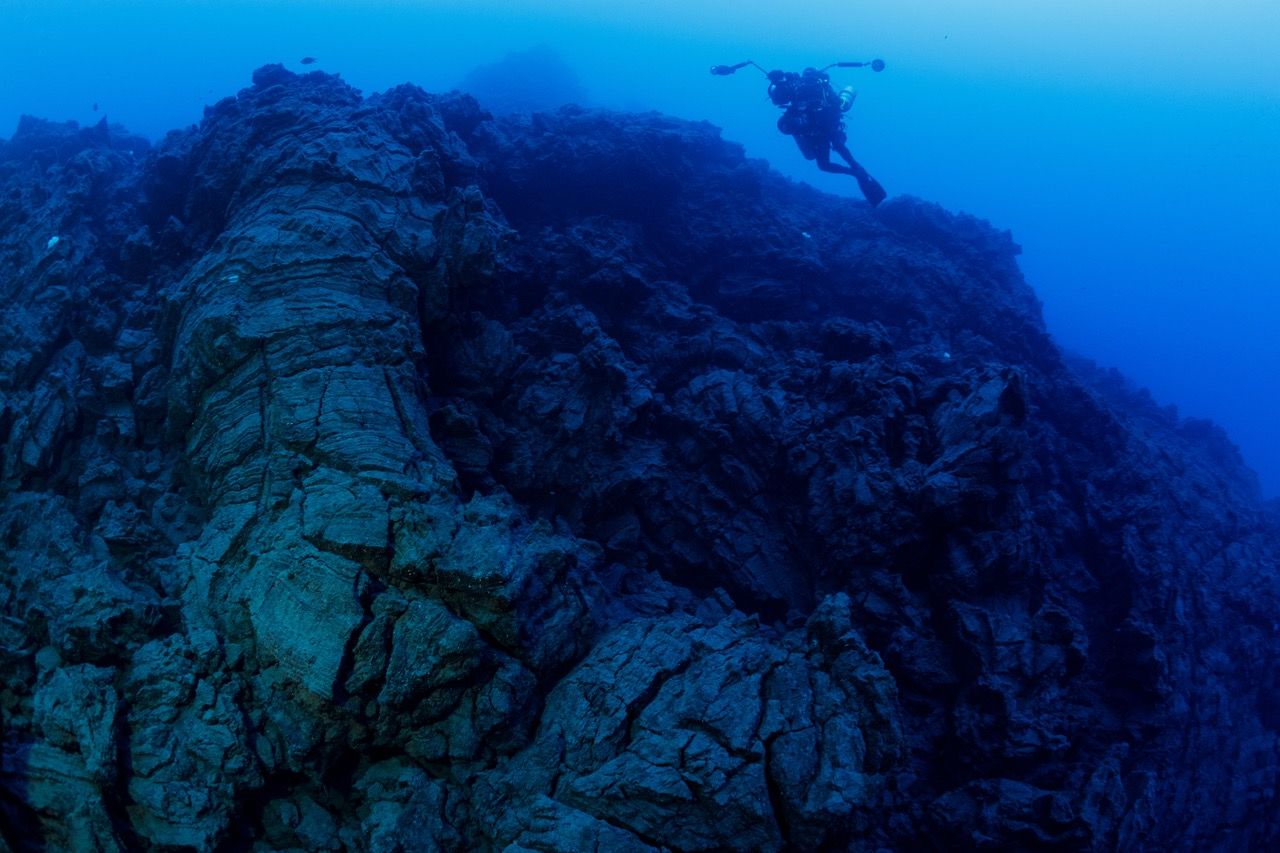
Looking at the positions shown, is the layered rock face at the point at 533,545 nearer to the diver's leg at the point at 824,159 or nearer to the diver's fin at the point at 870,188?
the diver's fin at the point at 870,188

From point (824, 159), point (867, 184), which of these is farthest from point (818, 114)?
point (867, 184)

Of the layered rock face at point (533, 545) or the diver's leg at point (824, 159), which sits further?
the diver's leg at point (824, 159)

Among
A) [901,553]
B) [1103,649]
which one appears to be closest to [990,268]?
[1103,649]

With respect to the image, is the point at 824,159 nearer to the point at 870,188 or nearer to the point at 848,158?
the point at 848,158

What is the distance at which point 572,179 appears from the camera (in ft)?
74.0

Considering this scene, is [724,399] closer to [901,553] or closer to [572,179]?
[901,553]

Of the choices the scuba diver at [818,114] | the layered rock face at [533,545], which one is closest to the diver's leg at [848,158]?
the scuba diver at [818,114]

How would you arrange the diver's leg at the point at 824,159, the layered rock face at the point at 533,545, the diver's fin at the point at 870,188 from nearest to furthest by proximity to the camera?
the layered rock face at the point at 533,545 → the diver's fin at the point at 870,188 → the diver's leg at the point at 824,159

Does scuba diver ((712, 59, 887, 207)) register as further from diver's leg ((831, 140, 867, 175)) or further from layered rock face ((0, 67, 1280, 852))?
layered rock face ((0, 67, 1280, 852))

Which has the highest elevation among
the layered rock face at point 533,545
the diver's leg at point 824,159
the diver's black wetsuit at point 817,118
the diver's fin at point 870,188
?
the diver's black wetsuit at point 817,118

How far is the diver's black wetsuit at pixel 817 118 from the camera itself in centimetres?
2884

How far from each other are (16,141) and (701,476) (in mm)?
30071

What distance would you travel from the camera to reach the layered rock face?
8508mm

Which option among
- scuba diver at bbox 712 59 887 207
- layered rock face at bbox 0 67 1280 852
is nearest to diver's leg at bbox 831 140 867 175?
scuba diver at bbox 712 59 887 207
